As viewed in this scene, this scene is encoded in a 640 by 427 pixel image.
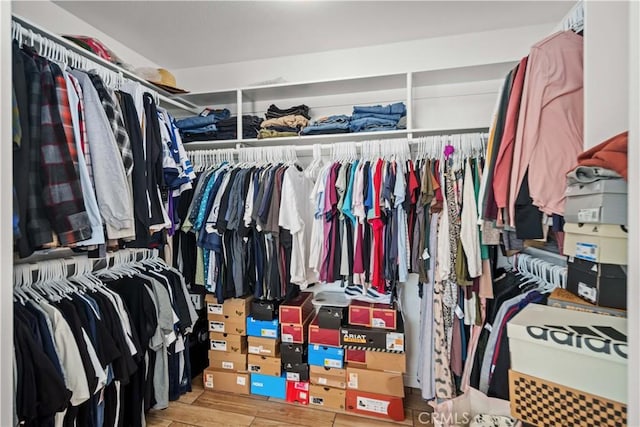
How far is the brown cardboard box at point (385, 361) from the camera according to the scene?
191cm

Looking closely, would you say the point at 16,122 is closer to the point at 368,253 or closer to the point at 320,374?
the point at 368,253

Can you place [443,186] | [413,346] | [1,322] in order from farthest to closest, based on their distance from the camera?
[413,346] < [443,186] < [1,322]

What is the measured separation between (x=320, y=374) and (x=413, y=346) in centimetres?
79

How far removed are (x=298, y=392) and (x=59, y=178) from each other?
6.16ft

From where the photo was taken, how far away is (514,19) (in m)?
2.03

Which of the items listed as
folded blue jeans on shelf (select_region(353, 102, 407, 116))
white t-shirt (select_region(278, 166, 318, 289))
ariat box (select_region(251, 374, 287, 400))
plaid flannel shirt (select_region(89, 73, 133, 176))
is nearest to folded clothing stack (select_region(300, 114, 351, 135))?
folded blue jeans on shelf (select_region(353, 102, 407, 116))

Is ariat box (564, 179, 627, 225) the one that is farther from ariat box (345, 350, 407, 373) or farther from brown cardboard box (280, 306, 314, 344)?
brown cardboard box (280, 306, 314, 344)

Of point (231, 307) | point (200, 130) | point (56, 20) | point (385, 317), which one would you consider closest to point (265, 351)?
point (231, 307)

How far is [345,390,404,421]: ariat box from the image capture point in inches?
75.0

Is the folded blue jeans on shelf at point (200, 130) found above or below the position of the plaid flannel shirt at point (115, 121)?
→ above

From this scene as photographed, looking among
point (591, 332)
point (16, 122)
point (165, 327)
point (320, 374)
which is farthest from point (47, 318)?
point (591, 332)

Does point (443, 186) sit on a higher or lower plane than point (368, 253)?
higher

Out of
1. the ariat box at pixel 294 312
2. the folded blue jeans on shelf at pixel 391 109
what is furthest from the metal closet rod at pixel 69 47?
the ariat box at pixel 294 312
